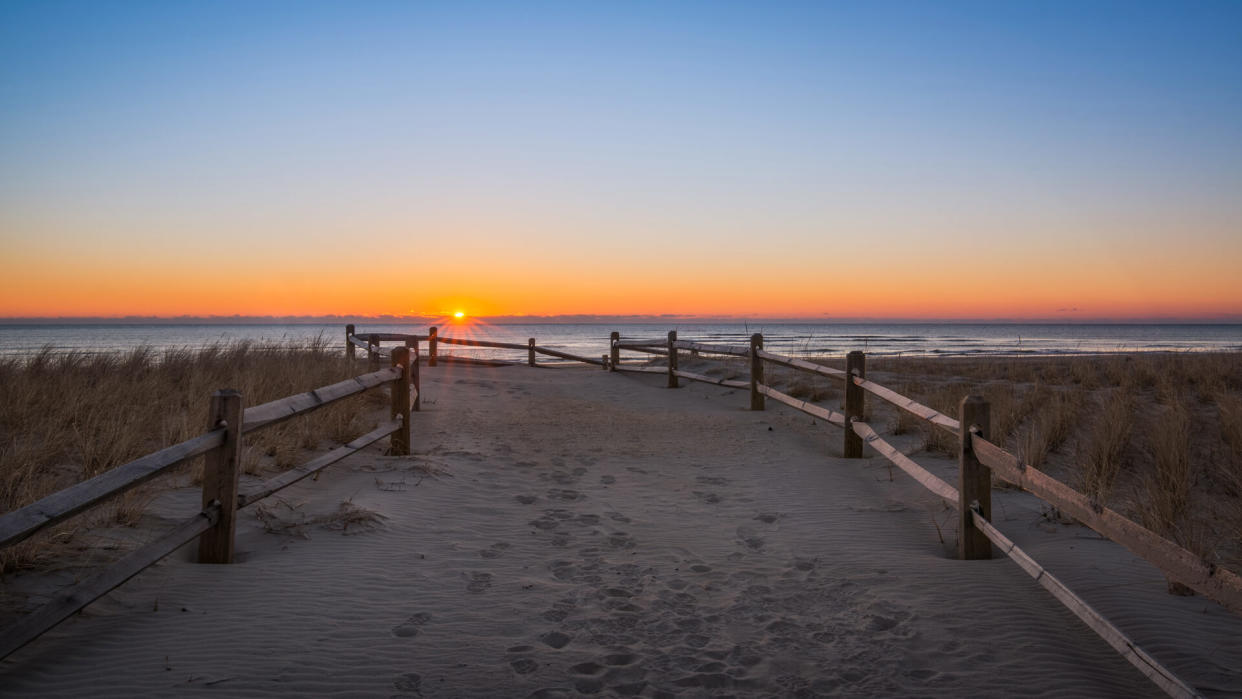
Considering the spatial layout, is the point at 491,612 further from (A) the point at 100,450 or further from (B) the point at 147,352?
(B) the point at 147,352

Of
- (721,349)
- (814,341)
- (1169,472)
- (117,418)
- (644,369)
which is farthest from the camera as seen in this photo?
(814,341)

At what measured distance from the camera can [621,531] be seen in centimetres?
538

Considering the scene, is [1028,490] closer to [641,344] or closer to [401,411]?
[401,411]

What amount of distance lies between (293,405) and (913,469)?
194 inches

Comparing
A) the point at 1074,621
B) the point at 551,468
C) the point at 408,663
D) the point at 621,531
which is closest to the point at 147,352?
the point at 551,468

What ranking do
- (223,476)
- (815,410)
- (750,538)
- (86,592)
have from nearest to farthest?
(86,592) < (223,476) < (750,538) < (815,410)

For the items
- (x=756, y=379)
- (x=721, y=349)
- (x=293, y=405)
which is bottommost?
(x=756, y=379)

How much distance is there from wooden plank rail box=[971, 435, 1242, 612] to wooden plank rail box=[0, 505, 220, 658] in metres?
4.44

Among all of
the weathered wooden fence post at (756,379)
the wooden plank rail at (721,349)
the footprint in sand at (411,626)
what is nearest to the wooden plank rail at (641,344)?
the wooden plank rail at (721,349)

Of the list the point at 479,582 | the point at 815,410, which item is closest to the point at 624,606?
the point at 479,582

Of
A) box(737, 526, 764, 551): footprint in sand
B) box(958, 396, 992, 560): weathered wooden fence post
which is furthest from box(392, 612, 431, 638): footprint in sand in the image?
box(958, 396, 992, 560): weathered wooden fence post

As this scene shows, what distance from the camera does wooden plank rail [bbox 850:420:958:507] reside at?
5.23 meters

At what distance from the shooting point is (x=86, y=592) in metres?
3.15

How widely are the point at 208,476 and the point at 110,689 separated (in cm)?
143
